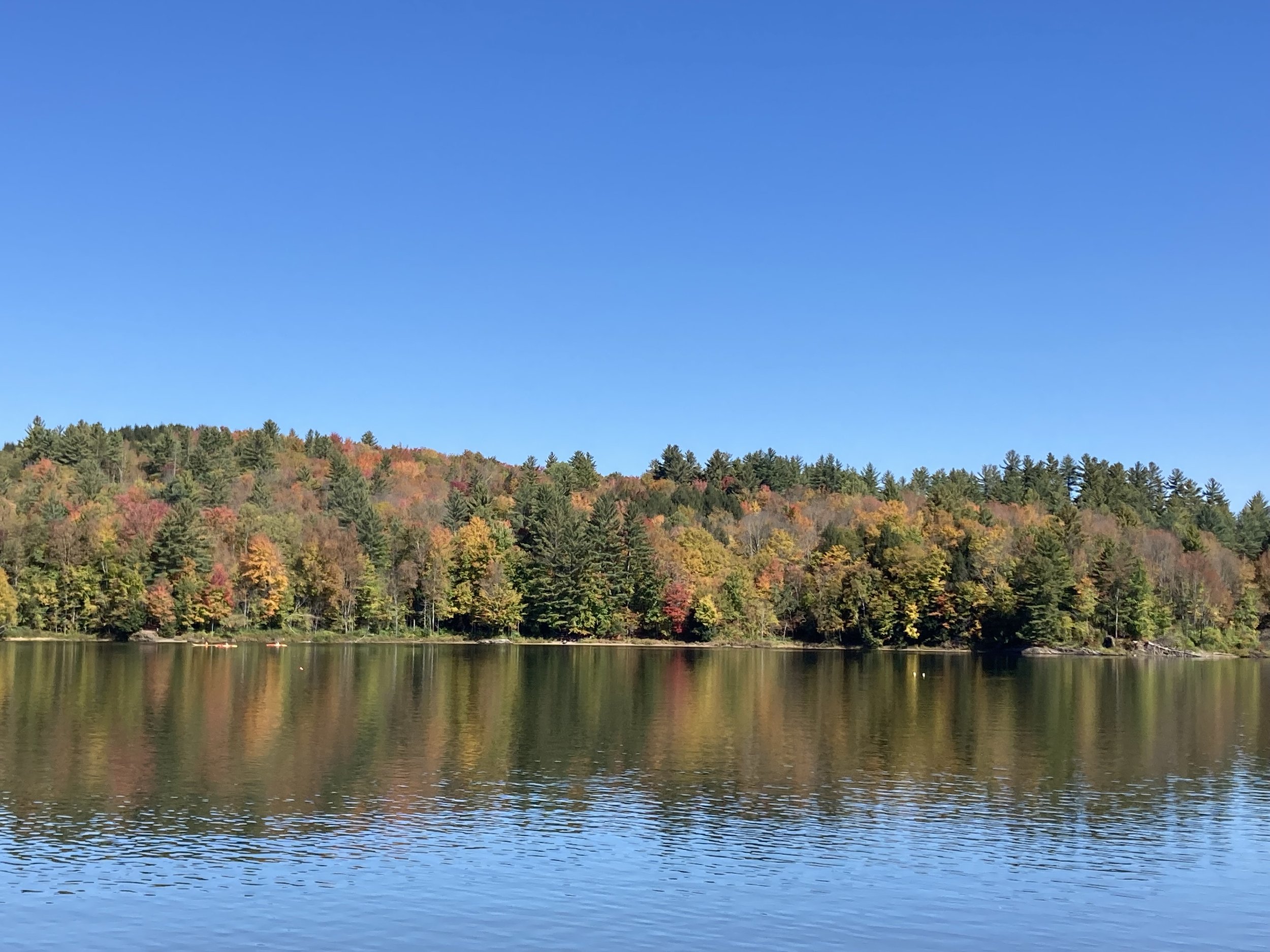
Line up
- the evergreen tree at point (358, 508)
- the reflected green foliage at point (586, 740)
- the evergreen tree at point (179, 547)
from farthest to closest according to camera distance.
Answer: the evergreen tree at point (358, 508), the evergreen tree at point (179, 547), the reflected green foliage at point (586, 740)

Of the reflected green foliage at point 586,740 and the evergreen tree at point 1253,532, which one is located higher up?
the evergreen tree at point 1253,532

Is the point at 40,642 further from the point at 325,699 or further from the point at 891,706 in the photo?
the point at 891,706

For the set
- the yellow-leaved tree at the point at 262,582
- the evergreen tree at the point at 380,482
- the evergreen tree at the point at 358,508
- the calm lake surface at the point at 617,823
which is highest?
the evergreen tree at the point at 380,482

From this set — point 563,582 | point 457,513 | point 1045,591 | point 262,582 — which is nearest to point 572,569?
point 563,582

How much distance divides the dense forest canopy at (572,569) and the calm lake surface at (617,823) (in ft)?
200

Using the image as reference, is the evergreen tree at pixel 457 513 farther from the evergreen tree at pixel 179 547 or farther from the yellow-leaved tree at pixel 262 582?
the evergreen tree at pixel 179 547

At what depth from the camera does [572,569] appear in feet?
474

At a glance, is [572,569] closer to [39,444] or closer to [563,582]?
[563,582]

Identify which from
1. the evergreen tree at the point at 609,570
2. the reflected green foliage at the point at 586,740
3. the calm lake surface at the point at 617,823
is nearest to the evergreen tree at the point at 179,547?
the reflected green foliage at the point at 586,740

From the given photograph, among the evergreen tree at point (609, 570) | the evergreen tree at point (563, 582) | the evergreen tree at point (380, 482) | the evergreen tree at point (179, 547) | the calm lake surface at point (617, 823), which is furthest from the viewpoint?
the evergreen tree at point (380, 482)

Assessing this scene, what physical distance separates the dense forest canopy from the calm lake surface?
200 feet

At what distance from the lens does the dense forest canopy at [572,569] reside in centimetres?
13038

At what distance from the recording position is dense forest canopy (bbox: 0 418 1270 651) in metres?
130

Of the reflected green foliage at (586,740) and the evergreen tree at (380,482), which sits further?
the evergreen tree at (380,482)
